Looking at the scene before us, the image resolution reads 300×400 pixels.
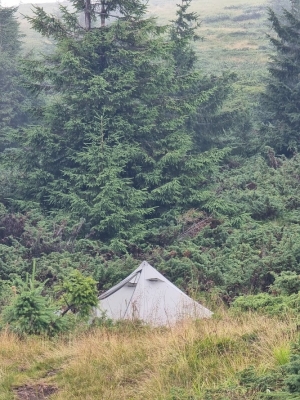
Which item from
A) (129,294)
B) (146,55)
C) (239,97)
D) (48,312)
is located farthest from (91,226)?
(239,97)

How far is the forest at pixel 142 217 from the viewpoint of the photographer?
17.3 ft

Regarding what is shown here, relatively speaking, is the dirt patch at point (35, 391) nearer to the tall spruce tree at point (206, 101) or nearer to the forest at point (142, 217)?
the forest at point (142, 217)

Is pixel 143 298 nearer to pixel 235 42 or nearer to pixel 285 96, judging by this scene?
pixel 285 96

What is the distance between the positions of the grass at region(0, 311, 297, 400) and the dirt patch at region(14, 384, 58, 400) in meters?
0.04

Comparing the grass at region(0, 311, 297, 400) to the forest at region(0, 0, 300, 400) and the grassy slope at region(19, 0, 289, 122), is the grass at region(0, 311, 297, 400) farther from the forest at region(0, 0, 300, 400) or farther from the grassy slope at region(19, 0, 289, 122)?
the grassy slope at region(19, 0, 289, 122)

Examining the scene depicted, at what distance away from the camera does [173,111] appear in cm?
1617

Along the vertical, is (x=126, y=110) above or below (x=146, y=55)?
below

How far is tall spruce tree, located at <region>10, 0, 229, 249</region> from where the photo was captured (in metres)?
14.4

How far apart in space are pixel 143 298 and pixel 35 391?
13.2 ft

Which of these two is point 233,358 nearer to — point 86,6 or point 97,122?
point 97,122

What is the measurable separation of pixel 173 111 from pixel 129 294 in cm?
831

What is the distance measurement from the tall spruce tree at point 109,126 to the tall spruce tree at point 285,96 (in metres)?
4.97

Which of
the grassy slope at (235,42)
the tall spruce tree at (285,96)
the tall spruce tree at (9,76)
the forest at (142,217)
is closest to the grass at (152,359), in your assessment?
the forest at (142,217)

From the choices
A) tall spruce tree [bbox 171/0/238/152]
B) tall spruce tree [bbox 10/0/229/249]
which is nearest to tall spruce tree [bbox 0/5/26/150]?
tall spruce tree [bbox 171/0/238/152]
